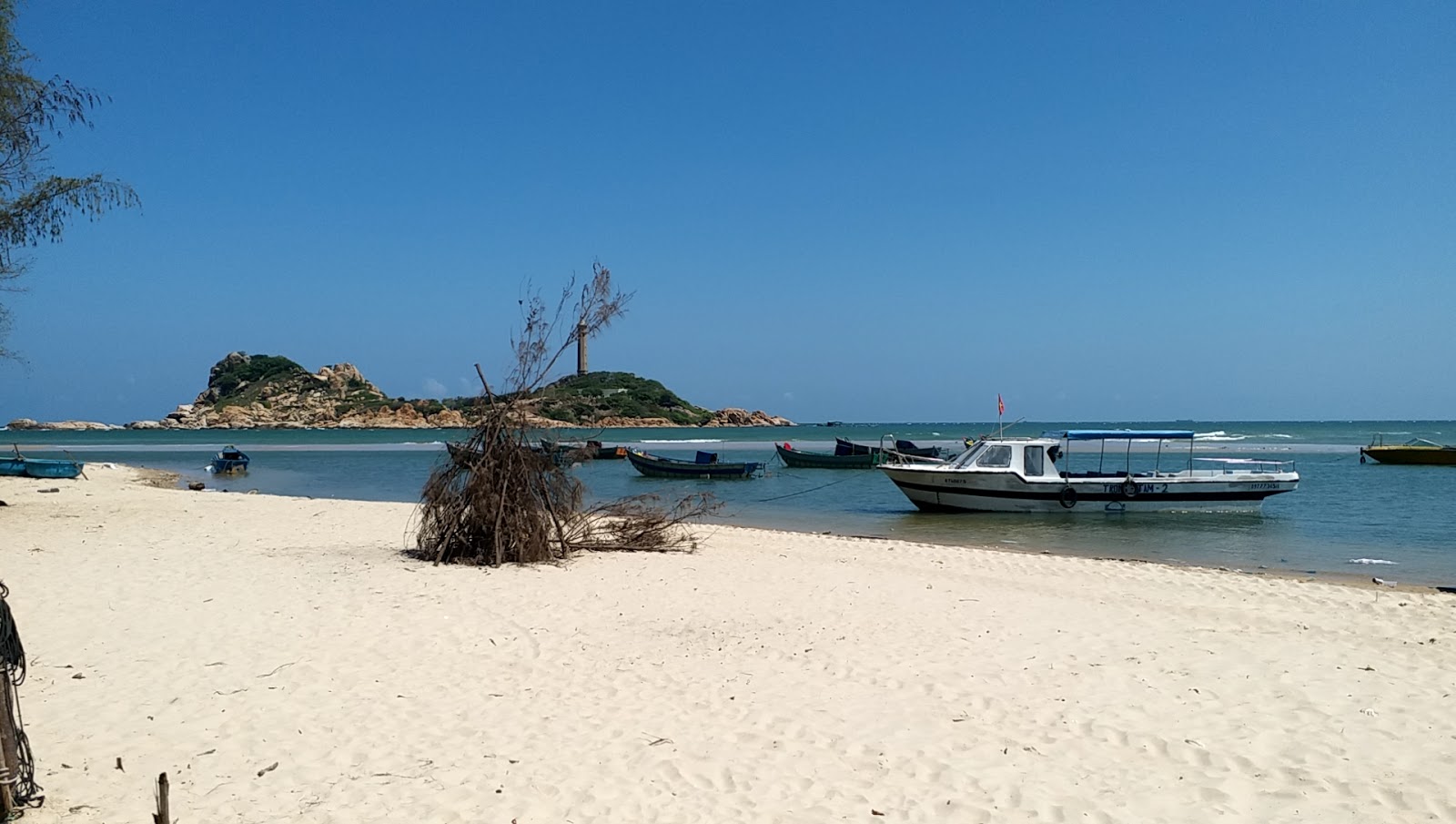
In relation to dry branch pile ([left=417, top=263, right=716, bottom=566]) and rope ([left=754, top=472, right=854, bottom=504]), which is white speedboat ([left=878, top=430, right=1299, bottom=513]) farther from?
dry branch pile ([left=417, top=263, right=716, bottom=566])

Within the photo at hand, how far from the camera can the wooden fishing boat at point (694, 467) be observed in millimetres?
36906

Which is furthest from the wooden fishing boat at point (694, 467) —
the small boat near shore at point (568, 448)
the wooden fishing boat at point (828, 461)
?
the small boat near shore at point (568, 448)

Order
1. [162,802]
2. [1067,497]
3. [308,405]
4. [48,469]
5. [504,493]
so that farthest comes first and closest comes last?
[308,405] < [48,469] < [1067,497] < [504,493] < [162,802]

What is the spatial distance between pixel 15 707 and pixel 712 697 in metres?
3.88

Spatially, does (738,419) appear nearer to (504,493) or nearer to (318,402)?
(318,402)

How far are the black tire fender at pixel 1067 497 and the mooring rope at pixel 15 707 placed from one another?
22.2 meters

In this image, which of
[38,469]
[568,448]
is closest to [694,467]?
[38,469]

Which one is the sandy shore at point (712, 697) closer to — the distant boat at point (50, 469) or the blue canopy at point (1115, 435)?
the blue canopy at point (1115, 435)

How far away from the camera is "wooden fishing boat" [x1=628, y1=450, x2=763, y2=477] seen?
1453 inches

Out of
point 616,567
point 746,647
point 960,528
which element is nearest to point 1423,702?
point 746,647

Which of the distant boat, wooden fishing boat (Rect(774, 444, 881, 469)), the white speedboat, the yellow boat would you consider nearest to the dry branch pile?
the white speedboat

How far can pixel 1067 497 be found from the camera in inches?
916

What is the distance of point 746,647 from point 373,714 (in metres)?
3.08

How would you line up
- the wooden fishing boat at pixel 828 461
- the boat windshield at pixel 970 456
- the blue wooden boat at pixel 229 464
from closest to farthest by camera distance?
the boat windshield at pixel 970 456 → the blue wooden boat at pixel 229 464 → the wooden fishing boat at pixel 828 461
